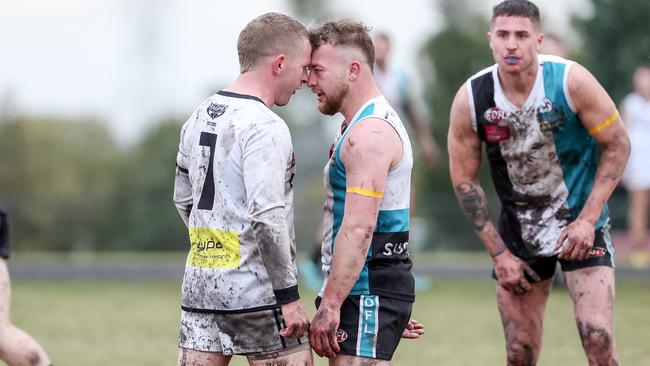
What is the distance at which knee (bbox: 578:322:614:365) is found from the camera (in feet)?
19.6

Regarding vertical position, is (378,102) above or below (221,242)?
above

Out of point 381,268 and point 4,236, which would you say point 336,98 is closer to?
Result: point 381,268

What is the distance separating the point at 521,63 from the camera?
624 centimetres

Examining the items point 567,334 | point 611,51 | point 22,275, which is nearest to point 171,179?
point 22,275

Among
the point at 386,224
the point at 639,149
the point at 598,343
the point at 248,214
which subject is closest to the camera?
the point at 248,214

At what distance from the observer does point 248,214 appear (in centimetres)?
497

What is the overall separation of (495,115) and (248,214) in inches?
79.5

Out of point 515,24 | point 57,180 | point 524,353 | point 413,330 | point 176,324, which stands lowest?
point 57,180

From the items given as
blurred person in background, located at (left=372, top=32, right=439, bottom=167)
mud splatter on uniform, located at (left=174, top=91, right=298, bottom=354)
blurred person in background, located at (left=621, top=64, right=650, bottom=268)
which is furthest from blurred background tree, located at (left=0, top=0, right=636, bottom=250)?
blurred person in background, located at (left=621, top=64, right=650, bottom=268)

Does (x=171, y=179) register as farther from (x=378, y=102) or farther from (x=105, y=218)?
(x=378, y=102)

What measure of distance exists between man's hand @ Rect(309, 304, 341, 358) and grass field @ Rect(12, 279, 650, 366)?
12.4 feet

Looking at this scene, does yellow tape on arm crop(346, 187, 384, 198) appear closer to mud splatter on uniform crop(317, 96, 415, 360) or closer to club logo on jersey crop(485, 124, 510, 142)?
mud splatter on uniform crop(317, 96, 415, 360)

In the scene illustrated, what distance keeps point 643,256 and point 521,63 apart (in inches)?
347

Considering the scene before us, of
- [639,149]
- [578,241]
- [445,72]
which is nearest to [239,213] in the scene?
[578,241]
